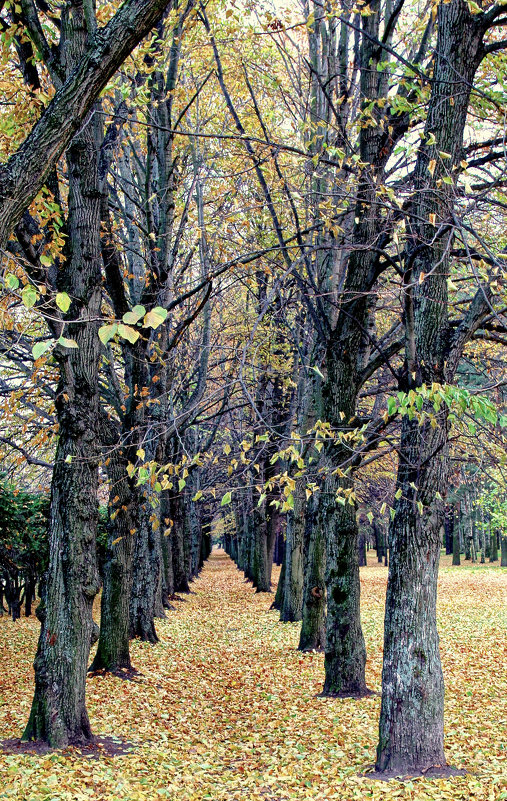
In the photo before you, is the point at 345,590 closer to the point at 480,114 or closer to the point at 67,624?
the point at 67,624

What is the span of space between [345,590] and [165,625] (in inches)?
347

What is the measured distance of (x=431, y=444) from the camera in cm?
606

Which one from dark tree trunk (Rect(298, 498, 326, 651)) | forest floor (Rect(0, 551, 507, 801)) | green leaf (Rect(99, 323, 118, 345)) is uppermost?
green leaf (Rect(99, 323, 118, 345))

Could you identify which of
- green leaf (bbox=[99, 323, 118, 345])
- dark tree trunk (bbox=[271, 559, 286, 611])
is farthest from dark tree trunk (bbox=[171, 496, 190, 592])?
green leaf (bbox=[99, 323, 118, 345])

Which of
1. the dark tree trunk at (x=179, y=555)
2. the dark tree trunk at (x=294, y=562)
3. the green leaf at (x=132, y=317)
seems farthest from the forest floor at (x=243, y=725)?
the dark tree trunk at (x=179, y=555)

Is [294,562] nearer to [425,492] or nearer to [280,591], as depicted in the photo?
[280,591]

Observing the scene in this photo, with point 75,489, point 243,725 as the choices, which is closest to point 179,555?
point 243,725

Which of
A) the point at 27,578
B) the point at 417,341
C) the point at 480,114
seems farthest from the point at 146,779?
the point at 27,578

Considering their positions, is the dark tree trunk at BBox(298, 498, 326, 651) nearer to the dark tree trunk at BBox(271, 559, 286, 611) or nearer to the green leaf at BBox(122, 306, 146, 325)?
the dark tree trunk at BBox(271, 559, 286, 611)

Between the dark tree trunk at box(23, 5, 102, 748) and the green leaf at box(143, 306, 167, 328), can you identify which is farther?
the dark tree trunk at box(23, 5, 102, 748)

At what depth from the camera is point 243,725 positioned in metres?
8.25

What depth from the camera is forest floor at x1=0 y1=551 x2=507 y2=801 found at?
18.1 feet

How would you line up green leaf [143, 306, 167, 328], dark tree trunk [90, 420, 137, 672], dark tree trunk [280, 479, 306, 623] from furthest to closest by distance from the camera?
dark tree trunk [280, 479, 306, 623] < dark tree trunk [90, 420, 137, 672] < green leaf [143, 306, 167, 328]

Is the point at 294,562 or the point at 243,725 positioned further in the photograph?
the point at 294,562
